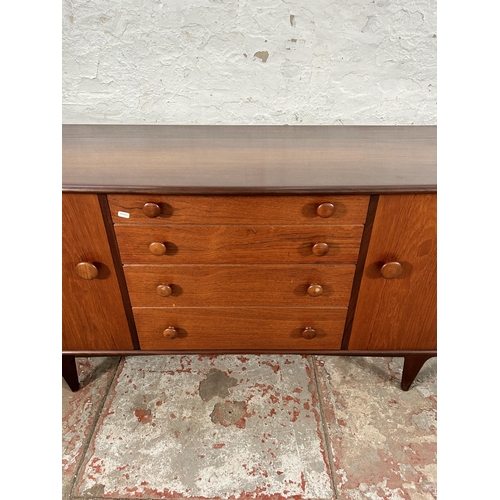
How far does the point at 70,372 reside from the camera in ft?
5.56

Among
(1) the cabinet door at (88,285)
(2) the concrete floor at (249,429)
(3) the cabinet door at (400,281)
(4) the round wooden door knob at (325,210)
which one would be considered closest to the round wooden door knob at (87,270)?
(1) the cabinet door at (88,285)

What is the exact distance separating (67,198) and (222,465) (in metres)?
1.16

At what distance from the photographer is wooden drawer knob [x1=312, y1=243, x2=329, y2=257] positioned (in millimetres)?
1313

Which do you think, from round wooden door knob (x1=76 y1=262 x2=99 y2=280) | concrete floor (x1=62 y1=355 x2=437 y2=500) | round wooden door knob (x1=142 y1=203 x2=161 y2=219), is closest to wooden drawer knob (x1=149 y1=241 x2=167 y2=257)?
round wooden door knob (x1=142 y1=203 x2=161 y2=219)

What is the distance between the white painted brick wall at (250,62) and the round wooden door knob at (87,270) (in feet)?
2.50

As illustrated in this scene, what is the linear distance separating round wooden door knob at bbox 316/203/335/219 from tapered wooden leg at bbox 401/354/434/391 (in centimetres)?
80

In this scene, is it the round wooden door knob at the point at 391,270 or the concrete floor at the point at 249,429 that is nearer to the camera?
the round wooden door knob at the point at 391,270

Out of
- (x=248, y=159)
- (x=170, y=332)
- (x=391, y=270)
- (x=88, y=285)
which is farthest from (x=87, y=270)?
(x=391, y=270)

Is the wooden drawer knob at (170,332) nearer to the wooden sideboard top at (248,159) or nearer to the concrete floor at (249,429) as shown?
the concrete floor at (249,429)

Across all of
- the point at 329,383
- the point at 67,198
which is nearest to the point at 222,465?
the point at 329,383

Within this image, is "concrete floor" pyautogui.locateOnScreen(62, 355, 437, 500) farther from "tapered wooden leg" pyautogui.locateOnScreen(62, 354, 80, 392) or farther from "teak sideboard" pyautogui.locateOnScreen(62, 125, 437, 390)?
"teak sideboard" pyautogui.locateOnScreen(62, 125, 437, 390)

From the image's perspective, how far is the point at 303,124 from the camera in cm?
176

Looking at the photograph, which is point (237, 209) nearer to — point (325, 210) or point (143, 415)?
point (325, 210)

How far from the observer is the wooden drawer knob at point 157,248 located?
1310 mm
